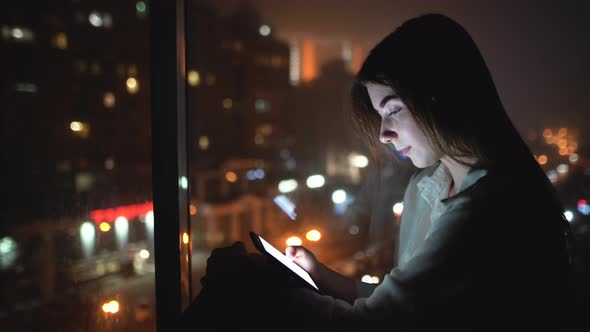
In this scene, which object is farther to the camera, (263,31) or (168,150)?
(263,31)

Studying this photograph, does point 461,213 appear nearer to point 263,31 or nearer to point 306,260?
point 306,260

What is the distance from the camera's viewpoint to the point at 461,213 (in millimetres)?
836

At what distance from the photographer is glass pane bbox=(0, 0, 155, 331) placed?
137cm

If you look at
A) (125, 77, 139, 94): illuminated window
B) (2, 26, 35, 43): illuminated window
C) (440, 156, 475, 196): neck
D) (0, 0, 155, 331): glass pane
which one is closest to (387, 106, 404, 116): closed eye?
(440, 156, 475, 196): neck

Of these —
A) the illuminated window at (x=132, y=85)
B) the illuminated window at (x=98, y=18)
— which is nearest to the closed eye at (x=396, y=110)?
the illuminated window at (x=132, y=85)

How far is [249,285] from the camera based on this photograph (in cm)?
90

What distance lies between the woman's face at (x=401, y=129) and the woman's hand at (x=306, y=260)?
0.53 m

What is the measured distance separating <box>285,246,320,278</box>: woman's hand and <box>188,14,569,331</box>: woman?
33 centimetres

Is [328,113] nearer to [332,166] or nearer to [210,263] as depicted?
[332,166]

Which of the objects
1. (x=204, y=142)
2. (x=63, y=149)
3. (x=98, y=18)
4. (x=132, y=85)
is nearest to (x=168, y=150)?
(x=132, y=85)

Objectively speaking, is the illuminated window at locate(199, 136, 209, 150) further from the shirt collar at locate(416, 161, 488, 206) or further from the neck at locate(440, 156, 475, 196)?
the neck at locate(440, 156, 475, 196)

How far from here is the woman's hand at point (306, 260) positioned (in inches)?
49.9

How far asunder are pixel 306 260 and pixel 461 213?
628 mm

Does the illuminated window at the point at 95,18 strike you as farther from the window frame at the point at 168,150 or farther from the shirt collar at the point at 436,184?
the shirt collar at the point at 436,184
